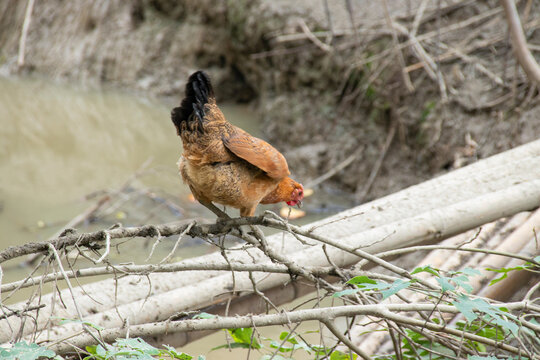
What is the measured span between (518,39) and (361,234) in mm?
1090

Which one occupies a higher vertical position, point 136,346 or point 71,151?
point 136,346

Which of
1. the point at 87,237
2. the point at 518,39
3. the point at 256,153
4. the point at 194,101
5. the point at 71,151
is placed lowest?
the point at 71,151

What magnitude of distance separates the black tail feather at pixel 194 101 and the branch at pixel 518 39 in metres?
1.36

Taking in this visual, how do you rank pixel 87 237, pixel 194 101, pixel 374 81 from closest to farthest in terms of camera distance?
pixel 87 237 < pixel 194 101 < pixel 374 81

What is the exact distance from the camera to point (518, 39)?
245 cm

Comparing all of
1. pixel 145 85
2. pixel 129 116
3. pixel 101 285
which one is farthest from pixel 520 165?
pixel 145 85

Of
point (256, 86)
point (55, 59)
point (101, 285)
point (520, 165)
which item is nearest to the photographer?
point (101, 285)

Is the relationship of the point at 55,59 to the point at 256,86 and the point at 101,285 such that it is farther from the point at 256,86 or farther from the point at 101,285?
the point at 101,285

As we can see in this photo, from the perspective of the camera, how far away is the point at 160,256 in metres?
3.77

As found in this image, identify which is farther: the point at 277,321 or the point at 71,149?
the point at 71,149

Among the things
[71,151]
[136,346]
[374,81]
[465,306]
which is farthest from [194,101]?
[71,151]

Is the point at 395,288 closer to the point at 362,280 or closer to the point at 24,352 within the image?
the point at 362,280

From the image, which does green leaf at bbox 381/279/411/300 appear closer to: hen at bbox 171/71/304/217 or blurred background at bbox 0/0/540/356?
hen at bbox 171/71/304/217

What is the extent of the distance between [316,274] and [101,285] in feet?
2.74
